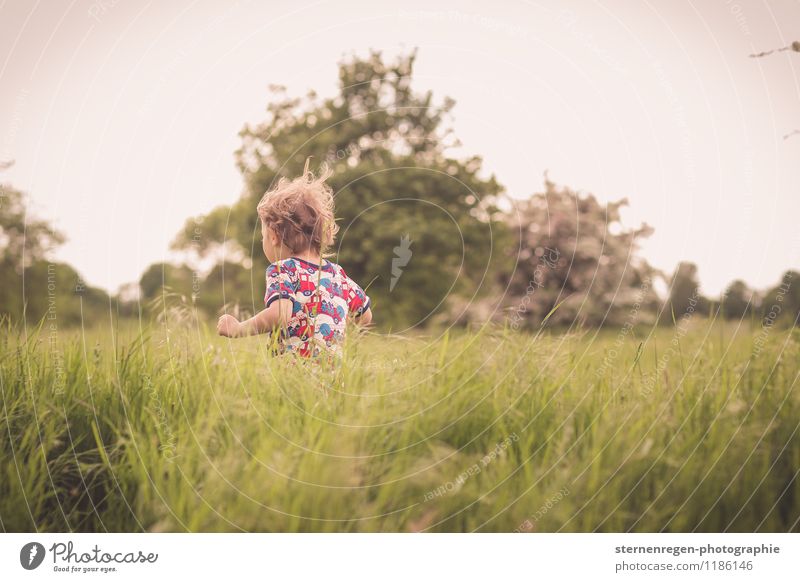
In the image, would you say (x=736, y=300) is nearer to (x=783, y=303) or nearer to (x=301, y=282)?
(x=783, y=303)

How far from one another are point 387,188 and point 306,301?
1128 cm

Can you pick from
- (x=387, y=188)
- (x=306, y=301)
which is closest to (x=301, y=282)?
(x=306, y=301)

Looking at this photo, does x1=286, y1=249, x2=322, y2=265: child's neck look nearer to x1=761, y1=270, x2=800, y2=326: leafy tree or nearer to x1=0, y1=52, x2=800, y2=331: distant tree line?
x1=761, y1=270, x2=800, y2=326: leafy tree

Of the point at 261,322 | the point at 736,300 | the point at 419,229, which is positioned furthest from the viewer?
the point at 419,229

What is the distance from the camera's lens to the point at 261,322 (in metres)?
2.68

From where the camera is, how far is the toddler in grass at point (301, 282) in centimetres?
268

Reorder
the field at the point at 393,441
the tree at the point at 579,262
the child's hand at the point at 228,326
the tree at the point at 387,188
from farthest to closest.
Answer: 1. the tree at the point at 387,188
2. the tree at the point at 579,262
3. the child's hand at the point at 228,326
4. the field at the point at 393,441

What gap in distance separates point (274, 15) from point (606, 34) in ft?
7.01

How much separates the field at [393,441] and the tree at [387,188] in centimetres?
950

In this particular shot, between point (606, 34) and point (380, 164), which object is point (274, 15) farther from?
point (380, 164)

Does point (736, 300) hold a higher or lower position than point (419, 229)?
lower

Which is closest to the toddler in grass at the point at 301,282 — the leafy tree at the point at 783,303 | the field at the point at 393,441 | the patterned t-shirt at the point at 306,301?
the patterned t-shirt at the point at 306,301

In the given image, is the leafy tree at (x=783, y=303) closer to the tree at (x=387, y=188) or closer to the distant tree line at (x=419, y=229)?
the distant tree line at (x=419, y=229)
